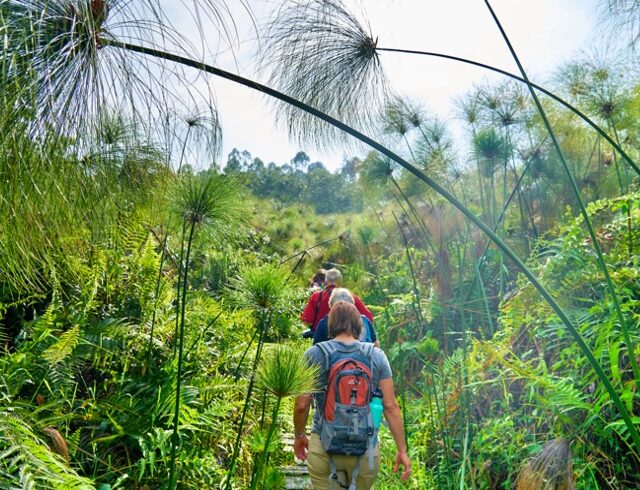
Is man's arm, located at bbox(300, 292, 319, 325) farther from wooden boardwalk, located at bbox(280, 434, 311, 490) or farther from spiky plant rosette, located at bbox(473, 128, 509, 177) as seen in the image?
spiky plant rosette, located at bbox(473, 128, 509, 177)

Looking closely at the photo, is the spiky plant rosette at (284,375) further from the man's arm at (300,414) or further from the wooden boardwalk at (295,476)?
the wooden boardwalk at (295,476)

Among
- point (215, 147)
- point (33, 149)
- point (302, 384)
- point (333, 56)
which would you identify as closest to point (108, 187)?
point (33, 149)

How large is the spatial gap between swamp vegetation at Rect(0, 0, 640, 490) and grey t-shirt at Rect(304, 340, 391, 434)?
23 cm

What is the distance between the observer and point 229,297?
3.70 metres

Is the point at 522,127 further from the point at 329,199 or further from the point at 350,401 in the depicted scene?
the point at 329,199

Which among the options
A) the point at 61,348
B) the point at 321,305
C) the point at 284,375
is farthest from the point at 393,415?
the point at 61,348

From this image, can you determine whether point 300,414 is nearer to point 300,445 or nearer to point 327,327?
point 300,445

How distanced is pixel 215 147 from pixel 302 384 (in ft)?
3.27

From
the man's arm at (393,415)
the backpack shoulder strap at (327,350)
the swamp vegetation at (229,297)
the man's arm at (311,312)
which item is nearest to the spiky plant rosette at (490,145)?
the swamp vegetation at (229,297)

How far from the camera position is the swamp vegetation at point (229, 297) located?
5.52ft

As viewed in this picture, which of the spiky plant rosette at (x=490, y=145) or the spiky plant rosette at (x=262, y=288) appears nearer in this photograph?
the spiky plant rosette at (x=262, y=288)

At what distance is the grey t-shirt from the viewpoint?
8.46ft

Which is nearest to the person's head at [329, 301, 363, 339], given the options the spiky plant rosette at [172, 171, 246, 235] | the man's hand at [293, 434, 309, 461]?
the man's hand at [293, 434, 309, 461]

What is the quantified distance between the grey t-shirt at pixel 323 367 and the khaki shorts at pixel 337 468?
0.09 metres
